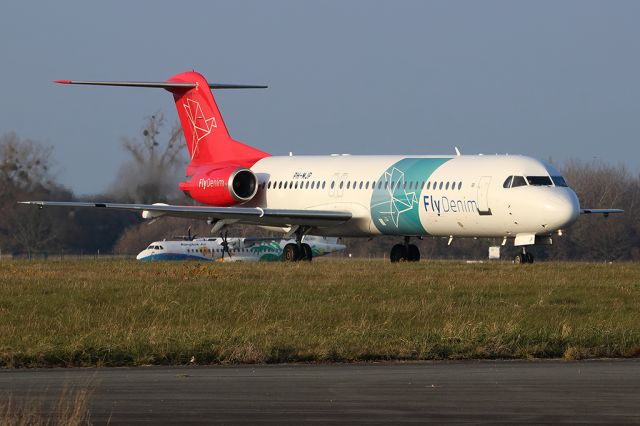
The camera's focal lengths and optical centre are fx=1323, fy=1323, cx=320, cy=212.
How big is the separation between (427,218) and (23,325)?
2067cm

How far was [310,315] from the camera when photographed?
21.4 m

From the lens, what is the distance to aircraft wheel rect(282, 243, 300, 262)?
4225 centimetres

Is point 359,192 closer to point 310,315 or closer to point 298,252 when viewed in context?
point 298,252

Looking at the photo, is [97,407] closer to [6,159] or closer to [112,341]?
[112,341]

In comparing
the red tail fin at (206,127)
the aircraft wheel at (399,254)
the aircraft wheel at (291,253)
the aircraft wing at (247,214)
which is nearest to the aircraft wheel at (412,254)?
the aircraft wheel at (399,254)

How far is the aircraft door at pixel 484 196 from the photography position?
37.4m

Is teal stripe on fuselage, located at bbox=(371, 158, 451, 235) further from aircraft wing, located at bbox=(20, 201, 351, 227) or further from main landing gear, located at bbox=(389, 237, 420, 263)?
main landing gear, located at bbox=(389, 237, 420, 263)

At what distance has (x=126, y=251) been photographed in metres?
67.6

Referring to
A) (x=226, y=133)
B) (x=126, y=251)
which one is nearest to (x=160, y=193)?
(x=226, y=133)

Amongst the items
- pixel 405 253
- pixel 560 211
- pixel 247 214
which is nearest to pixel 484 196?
pixel 560 211

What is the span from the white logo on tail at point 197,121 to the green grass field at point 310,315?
13.5 metres

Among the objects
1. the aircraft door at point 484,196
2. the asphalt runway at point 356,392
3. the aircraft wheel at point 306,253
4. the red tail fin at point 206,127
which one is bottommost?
the asphalt runway at point 356,392

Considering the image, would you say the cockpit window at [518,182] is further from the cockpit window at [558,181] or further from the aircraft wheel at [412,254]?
the aircraft wheel at [412,254]

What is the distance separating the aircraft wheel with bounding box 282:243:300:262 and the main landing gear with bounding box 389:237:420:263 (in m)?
3.07
